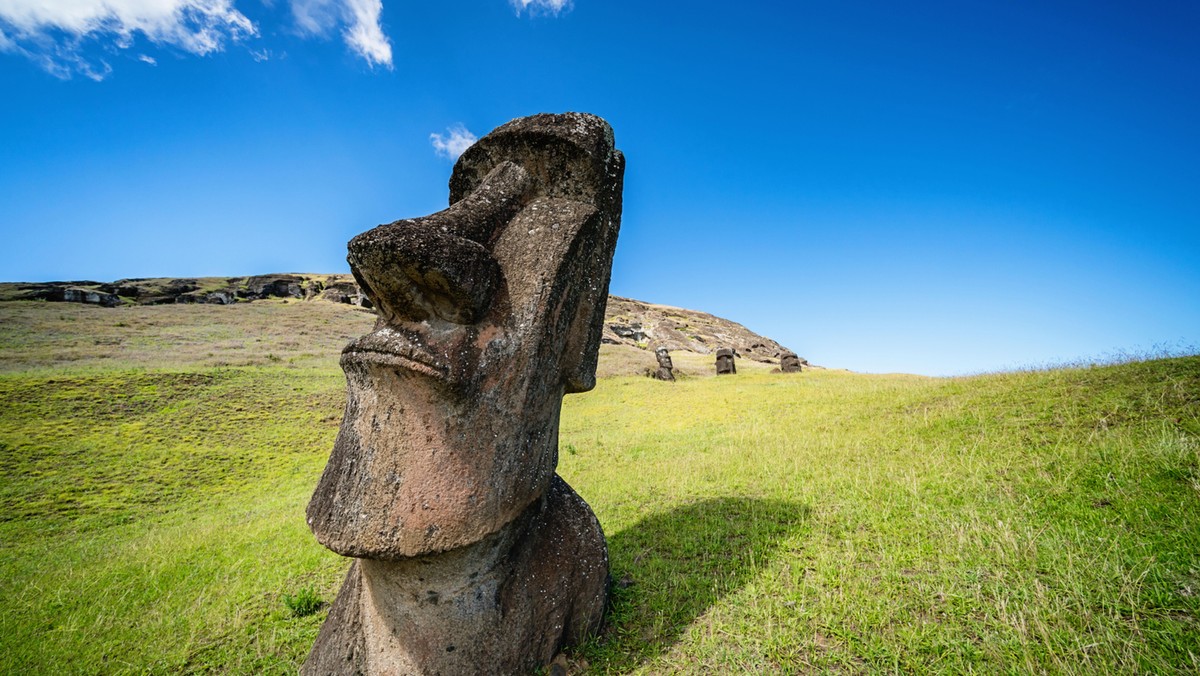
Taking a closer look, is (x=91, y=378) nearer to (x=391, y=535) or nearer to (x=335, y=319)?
(x=391, y=535)

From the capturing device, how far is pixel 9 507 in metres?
11.1

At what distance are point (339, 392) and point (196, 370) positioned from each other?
7490mm

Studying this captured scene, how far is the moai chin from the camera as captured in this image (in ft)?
11.4

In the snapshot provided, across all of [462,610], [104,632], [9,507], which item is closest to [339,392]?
[9,507]

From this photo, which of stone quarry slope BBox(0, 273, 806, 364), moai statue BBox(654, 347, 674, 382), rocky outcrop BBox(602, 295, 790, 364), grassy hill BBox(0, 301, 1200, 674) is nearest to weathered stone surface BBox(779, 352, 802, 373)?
moai statue BBox(654, 347, 674, 382)

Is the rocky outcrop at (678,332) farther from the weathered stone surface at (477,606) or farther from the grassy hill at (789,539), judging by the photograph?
the weathered stone surface at (477,606)

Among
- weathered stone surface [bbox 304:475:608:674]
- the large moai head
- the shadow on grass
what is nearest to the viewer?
the large moai head

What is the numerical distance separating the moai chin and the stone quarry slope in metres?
47.1

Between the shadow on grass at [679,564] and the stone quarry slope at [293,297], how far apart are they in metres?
44.8

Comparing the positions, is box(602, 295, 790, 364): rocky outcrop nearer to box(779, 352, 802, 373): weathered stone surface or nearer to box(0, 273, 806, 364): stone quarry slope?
box(0, 273, 806, 364): stone quarry slope

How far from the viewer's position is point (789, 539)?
546 centimetres

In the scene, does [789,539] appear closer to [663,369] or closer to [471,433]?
[471,433]

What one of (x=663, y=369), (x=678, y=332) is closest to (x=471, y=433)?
(x=663, y=369)

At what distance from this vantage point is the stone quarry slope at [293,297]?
63250 millimetres
